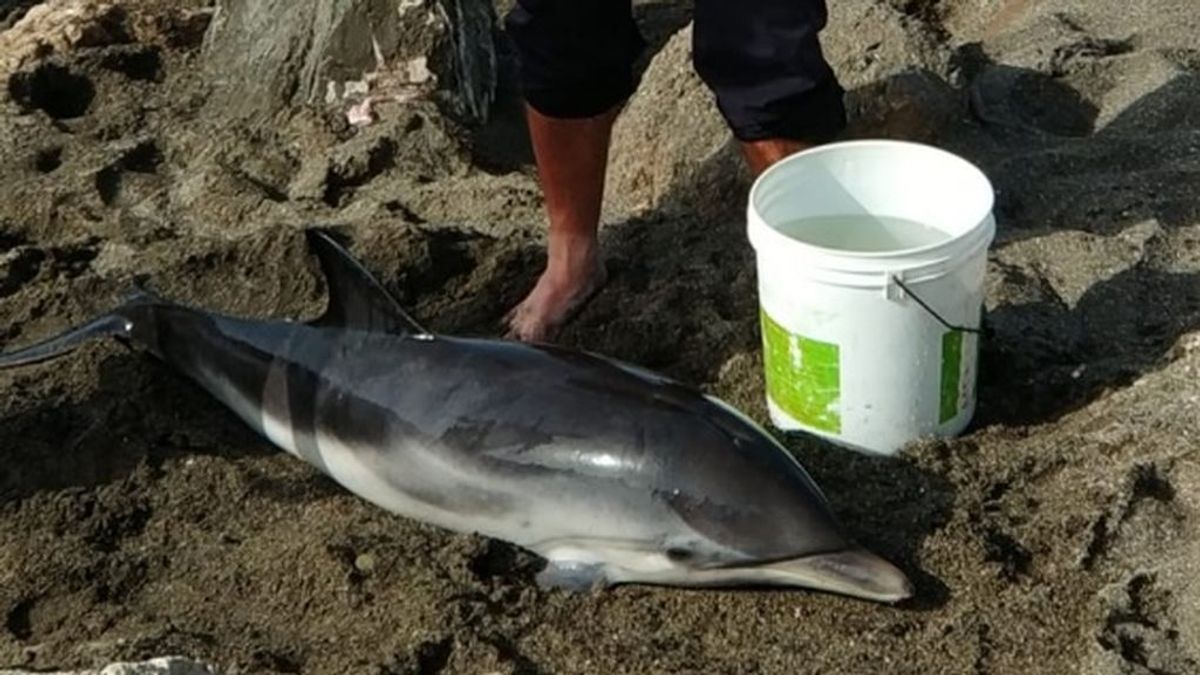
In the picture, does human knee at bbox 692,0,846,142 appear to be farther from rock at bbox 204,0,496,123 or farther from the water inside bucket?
rock at bbox 204,0,496,123

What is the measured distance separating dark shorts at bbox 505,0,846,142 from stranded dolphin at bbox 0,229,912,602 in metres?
0.74

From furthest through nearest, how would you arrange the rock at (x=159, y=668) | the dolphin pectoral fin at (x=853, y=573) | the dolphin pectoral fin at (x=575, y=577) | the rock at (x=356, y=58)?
the rock at (x=356, y=58), the dolphin pectoral fin at (x=575, y=577), the dolphin pectoral fin at (x=853, y=573), the rock at (x=159, y=668)

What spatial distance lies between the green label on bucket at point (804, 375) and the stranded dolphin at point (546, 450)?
243 millimetres

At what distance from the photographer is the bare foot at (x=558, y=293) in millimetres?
4262

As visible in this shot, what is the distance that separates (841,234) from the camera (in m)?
3.79

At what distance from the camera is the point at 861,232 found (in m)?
3.81

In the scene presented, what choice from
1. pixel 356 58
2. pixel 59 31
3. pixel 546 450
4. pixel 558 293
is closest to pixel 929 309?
pixel 546 450

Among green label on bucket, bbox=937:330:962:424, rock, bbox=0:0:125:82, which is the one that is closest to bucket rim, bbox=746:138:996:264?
green label on bucket, bbox=937:330:962:424

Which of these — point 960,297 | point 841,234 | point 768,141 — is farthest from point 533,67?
point 960,297

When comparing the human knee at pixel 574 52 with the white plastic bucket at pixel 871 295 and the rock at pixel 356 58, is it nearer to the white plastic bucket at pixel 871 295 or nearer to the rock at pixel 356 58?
the white plastic bucket at pixel 871 295

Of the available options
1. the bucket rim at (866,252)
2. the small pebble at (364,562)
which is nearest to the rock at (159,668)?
the small pebble at (364,562)

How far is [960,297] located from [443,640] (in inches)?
47.9

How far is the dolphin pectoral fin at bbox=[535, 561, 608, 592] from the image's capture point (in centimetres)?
337

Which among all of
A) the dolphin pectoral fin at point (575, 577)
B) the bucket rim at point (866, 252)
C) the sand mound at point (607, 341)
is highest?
the bucket rim at point (866, 252)
